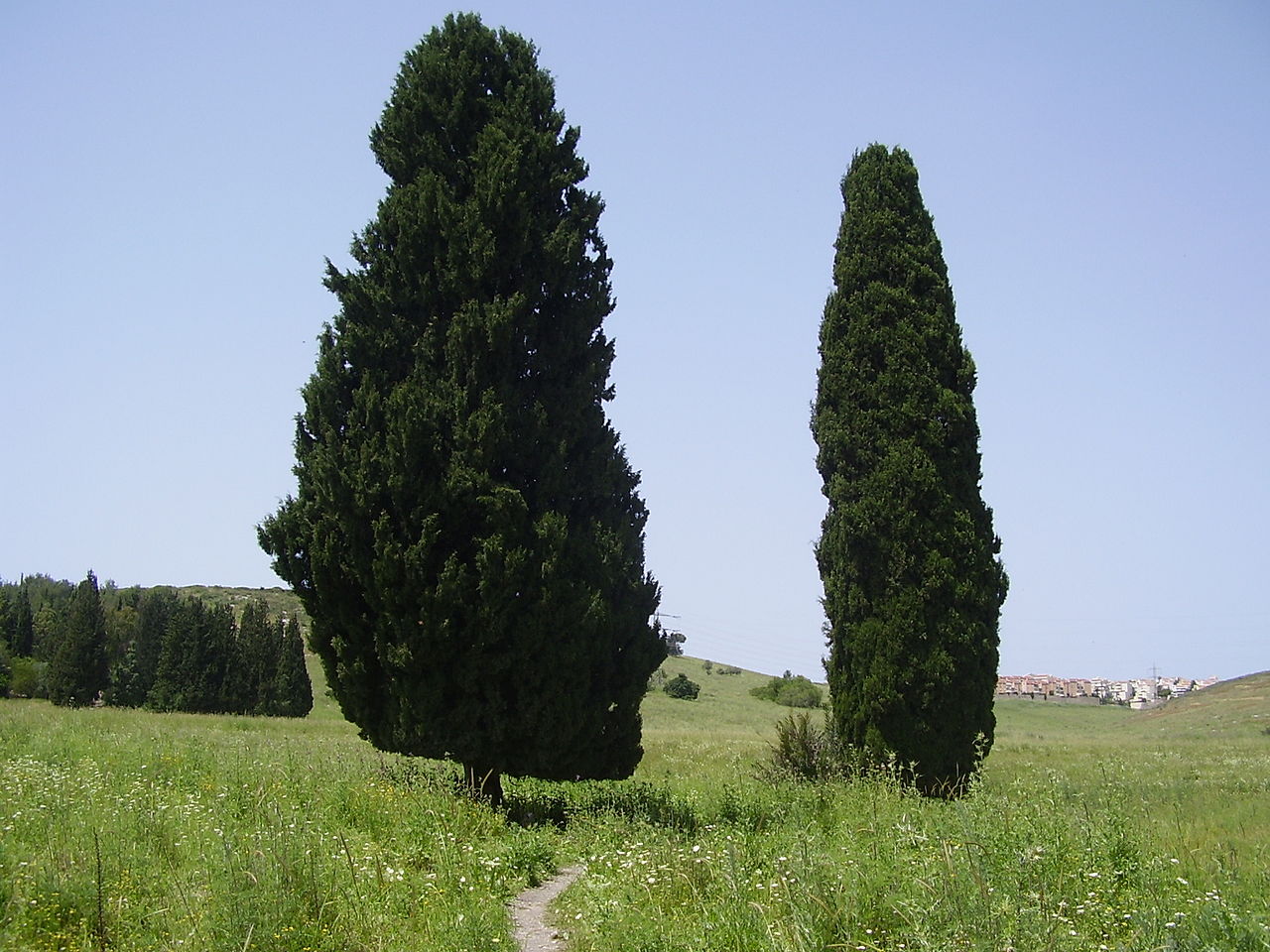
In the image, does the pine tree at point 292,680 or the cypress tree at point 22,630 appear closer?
the pine tree at point 292,680

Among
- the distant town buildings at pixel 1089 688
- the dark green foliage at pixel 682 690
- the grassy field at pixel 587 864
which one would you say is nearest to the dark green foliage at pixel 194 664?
the dark green foliage at pixel 682 690

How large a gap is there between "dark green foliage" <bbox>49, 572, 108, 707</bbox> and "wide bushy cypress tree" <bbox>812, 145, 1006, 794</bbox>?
163 feet

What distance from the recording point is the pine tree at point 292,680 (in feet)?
168

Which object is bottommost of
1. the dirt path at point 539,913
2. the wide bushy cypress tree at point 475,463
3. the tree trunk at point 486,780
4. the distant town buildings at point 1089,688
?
the distant town buildings at point 1089,688

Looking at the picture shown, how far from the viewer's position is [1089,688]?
186m

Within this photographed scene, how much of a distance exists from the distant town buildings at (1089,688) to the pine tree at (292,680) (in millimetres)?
106526

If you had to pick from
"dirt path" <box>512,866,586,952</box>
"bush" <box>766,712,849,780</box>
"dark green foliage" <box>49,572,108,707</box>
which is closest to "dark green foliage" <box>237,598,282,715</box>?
"dark green foliage" <box>49,572,108,707</box>

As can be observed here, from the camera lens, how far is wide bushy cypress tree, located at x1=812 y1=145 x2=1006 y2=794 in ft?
47.3

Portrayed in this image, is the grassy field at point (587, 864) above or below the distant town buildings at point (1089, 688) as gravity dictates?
above

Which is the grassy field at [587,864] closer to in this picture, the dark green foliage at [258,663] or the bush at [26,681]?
the dark green foliage at [258,663]

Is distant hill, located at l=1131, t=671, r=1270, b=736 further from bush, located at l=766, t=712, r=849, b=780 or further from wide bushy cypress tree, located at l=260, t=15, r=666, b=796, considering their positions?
wide bushy cypress tree, located at l=260, t=15, r=666, b=796

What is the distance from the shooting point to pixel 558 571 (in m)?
10.1

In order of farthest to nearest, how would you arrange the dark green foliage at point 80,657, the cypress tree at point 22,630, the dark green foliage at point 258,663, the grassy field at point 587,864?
1. the cypress tree at point 22,630
2. the dark green foliage at point 258,663
3. the dark green foliage at point 80,657
4. the grassy field at point 587,864

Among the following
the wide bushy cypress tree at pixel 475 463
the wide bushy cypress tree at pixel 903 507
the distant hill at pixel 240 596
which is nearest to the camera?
the wide bushy cypress tree at pixel 475 463
